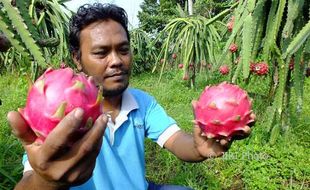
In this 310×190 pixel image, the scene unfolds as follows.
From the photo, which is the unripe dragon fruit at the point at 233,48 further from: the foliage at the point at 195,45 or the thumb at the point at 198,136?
the foliage at the point at 195,45

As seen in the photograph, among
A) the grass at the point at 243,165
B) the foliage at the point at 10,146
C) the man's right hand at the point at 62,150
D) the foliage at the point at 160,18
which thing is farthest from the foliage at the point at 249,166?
the foliage at the point at 160,18

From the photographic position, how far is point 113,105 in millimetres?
1682

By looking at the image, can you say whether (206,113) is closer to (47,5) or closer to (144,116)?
(144,116)

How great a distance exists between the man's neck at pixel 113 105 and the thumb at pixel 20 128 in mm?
728

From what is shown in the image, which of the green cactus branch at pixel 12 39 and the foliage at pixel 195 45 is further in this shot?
the foliage at pixel 195 45

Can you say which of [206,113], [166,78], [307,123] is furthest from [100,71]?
[166,78]

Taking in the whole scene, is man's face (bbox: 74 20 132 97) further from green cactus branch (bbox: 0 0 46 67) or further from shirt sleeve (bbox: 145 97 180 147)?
green cactus branch (bbox: 0 0 46 67)

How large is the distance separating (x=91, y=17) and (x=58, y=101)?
834 millimetres

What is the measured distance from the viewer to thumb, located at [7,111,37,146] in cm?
91

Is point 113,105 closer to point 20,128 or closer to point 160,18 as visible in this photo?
point 20,128

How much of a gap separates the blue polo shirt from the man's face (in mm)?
115

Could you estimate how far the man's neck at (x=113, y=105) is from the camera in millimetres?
1662

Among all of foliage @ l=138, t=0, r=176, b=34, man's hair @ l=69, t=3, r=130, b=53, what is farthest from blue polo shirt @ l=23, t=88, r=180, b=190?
foliage @ l=138, t=0, r=176, b=34

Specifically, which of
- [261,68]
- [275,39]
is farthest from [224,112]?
[261,68]
